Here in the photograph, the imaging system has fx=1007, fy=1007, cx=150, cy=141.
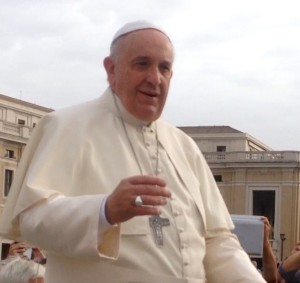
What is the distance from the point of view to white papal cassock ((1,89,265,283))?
2.60 m

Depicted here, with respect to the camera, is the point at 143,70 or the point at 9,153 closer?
the point at 143,70

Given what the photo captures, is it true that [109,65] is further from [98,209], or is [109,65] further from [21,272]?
[21,272]

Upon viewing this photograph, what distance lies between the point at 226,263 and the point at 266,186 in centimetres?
4916

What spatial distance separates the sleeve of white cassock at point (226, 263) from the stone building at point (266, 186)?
1869 inches

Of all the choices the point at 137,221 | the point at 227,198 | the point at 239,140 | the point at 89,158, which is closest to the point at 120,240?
the point at 137,221

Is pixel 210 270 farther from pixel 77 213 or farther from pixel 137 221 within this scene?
pixel 77 213

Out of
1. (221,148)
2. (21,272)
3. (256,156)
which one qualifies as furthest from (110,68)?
(221,148)

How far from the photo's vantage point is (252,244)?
9438mm

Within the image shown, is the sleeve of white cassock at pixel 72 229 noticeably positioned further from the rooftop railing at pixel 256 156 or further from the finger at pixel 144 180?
the rooftop railing at pixel 256 156

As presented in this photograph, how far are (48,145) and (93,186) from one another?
0.56 ft

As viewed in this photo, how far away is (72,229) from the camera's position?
101 inches

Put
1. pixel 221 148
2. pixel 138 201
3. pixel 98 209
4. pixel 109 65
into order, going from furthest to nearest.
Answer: pixel 221 148 → pixel 109 65 → pixel 98 209 → pixel 138 201

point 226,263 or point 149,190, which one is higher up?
point 149,190

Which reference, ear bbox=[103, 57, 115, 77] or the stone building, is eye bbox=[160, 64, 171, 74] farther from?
the stone building
